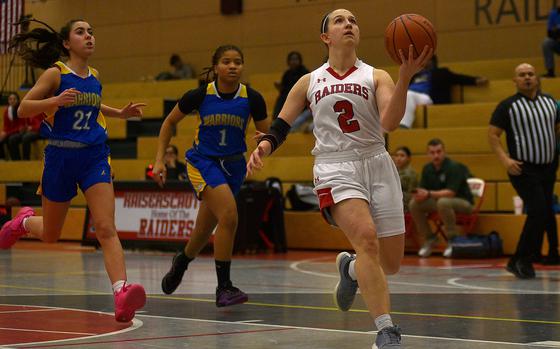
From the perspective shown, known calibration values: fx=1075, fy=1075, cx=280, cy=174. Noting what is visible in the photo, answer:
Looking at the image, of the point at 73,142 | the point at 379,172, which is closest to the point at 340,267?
→ the point at 379,172

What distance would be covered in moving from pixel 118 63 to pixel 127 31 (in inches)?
29.4

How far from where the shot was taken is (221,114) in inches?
343

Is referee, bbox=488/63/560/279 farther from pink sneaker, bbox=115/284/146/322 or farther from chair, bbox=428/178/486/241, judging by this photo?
pink sneaker, bbox=115/284/146/322

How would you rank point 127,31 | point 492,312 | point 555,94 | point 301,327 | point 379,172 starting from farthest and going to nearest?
point 127,31
point 555,94
point 492,312
point 301,327
point 379,172

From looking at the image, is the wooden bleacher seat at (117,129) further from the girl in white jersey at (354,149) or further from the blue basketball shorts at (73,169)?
the girl in white jersey at (354,149)

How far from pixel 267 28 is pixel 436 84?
5.09 meters

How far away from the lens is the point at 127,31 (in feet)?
Result: 75.9

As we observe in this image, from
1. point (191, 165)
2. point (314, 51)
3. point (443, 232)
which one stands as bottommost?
point (443, 232)

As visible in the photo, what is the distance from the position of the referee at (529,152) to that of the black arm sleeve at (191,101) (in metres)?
3.47

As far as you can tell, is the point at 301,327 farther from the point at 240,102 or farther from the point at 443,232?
the point at 443,232

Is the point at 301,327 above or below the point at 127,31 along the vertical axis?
below

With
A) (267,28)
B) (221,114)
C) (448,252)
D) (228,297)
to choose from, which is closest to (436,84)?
(448,252)

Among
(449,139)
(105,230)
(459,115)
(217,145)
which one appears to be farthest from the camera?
(459,115)

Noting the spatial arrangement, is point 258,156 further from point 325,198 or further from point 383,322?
point 383,322
